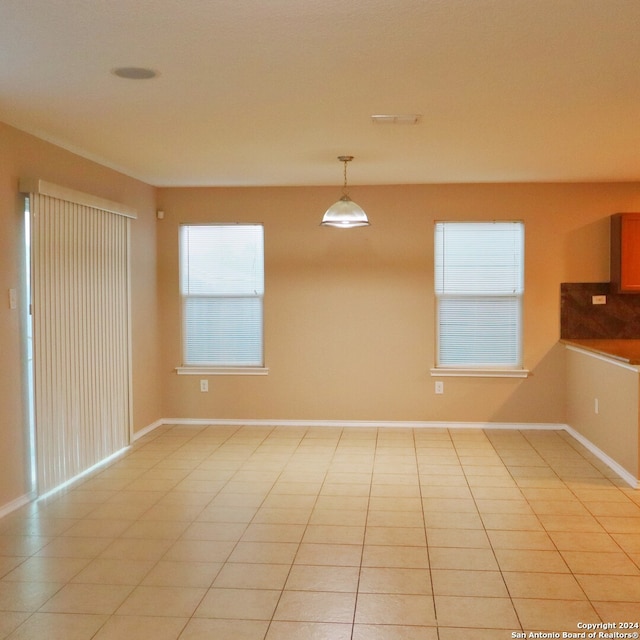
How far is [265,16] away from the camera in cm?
254

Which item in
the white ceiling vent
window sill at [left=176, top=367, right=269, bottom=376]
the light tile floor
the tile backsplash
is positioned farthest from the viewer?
window sill at [left=176, top=367, right=269, bottom=376]

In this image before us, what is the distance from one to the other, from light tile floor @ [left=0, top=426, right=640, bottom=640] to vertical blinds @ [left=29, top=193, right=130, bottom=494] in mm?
283

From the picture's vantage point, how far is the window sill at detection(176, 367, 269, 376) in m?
6.88

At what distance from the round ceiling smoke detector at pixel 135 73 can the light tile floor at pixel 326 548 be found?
2.42 metres


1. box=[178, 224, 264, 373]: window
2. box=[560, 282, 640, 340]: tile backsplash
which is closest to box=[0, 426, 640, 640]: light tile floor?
box=[560, 282, 640, 340]: tile backsplash

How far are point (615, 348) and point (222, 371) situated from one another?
3.68 metres

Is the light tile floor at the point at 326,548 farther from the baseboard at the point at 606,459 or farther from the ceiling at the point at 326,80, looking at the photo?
the ceiling at the point at 326,80

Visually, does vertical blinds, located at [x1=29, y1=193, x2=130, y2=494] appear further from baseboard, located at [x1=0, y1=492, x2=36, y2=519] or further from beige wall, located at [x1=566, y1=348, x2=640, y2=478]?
beige wall, located at [x1=566, y1=348, x2=640, y2=478]

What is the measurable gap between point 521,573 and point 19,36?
3.30m

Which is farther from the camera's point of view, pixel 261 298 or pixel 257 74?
pixel 261 298

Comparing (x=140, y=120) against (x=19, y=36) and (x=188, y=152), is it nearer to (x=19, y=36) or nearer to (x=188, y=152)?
(x=188, y=152)

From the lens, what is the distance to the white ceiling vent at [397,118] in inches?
157

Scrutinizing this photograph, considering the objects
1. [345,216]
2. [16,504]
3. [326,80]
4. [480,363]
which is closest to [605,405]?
Answer: [480,363]

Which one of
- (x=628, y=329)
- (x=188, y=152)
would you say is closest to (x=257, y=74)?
(x=188, y=152)
